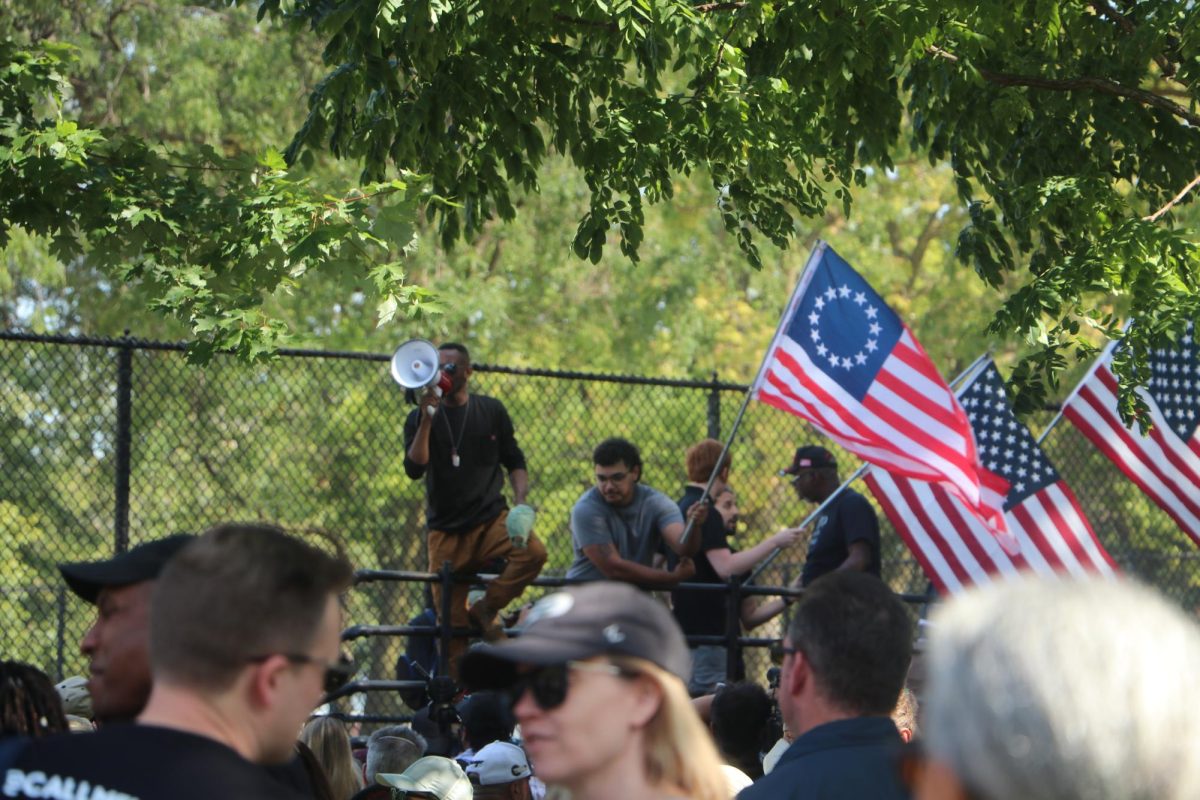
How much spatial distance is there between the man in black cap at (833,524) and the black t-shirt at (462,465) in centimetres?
190

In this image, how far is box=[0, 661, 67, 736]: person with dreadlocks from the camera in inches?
126

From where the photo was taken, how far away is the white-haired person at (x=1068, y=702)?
1.47 metres

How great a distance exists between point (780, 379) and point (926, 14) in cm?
262

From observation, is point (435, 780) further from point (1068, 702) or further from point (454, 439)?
point (1068, 702)

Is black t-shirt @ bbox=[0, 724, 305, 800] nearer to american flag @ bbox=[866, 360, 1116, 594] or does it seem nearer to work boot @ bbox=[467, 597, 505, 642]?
work boot @ bbox=[467, 597, 505, 642]

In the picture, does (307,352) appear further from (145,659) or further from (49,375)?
(145,659)

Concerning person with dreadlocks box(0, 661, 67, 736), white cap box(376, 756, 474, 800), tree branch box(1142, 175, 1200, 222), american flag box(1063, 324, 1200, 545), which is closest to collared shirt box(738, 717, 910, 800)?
person with dreadlocks box(0, 661, 67, 736)

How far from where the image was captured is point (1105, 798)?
57.4 inches

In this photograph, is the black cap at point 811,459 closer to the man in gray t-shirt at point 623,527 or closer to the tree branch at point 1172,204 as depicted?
the man in gray t-shirt at point 623,527

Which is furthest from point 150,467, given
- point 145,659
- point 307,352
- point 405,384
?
point 145,659

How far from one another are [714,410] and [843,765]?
23.0 feet

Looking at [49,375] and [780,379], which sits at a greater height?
[49,375]

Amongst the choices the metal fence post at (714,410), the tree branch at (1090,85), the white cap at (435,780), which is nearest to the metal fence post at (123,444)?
the metal fence post at (714,410)

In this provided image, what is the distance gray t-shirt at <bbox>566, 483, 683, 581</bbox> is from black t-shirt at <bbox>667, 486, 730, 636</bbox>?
0.59 feet
